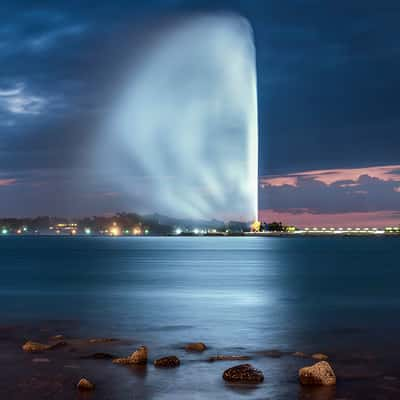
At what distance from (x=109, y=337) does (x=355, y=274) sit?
41.0 meters

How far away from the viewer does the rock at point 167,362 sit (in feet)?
55.3

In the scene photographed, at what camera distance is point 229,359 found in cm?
1802

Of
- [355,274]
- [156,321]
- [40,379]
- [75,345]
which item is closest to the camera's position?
[40,379]

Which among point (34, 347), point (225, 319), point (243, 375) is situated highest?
point (34, 347)

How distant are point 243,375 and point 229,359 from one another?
2655mm

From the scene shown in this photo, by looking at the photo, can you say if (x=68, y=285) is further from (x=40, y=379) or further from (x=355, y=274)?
(x=40, y=379)

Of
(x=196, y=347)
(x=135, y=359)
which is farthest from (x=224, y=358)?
(x=135, y=359)

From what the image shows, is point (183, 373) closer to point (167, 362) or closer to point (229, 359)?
point (167, 362)

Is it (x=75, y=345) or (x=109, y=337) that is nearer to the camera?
(x=75, y=345)

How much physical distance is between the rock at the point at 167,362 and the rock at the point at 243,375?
6.20 ft

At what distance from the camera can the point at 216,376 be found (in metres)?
15.7

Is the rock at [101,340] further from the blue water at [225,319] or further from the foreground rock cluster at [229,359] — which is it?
the blue water at [225,319]

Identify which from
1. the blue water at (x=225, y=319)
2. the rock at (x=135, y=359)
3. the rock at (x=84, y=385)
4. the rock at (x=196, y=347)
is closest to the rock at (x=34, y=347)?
the rock at (x=135, y=359)

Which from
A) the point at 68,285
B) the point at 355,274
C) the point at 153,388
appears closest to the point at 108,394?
the point at 153,388
